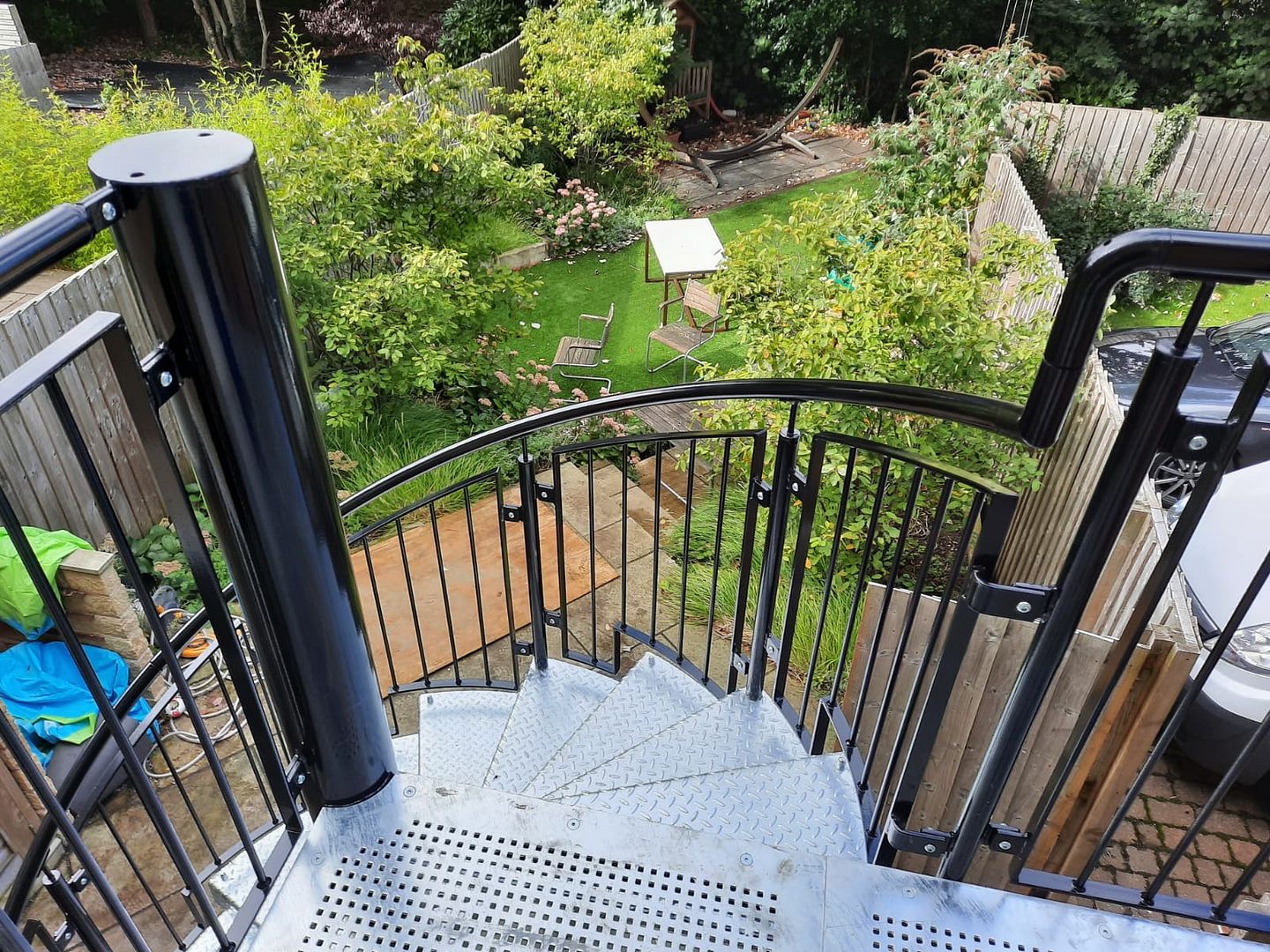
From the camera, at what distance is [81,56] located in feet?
52.0

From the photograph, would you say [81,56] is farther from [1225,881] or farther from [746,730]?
[1225,881]

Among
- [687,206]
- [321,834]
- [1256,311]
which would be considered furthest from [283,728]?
[687,206]

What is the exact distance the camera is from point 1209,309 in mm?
8406

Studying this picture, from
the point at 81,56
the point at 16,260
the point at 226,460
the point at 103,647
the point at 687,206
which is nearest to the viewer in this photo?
the point at 16,260

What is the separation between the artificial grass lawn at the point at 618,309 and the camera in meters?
7.94

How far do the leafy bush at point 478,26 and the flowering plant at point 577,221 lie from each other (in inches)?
170

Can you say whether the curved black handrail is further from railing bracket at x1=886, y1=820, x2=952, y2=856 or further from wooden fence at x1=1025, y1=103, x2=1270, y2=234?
wooden fence at x1=1025, y1=103, x2=1270, y2=234

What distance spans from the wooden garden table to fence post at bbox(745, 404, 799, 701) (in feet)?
18.9

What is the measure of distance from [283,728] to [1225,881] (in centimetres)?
369

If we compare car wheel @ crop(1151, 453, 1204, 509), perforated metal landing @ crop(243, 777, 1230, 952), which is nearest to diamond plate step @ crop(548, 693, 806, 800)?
perforated metal landing @ crop(243, 777, 1230, 952)

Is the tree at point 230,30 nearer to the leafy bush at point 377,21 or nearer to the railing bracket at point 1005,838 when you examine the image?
the leafy bush at point 377,21

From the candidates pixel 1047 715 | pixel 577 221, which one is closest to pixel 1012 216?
pixel 577 221

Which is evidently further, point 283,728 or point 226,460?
point 283,728

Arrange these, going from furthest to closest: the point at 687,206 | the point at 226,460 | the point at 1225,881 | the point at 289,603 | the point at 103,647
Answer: the point at 687,206 < the point at 103,647 < the point at 1225,881 < the point at 289,603 < the point at 226,460
